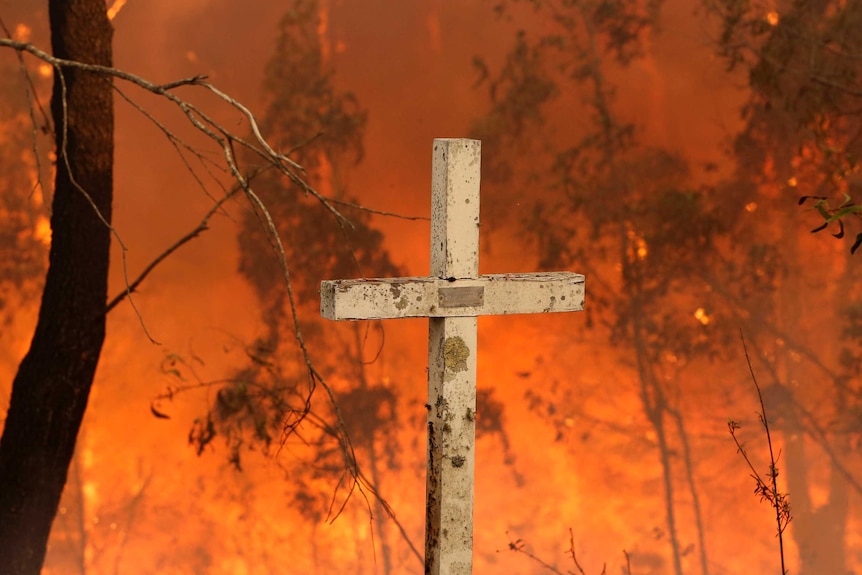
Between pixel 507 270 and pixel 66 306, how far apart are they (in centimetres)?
154

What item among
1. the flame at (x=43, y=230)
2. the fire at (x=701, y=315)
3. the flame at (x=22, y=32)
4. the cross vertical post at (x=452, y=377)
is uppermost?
the flame at (x=22, y=32)

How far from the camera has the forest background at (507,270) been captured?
3645 millimetres

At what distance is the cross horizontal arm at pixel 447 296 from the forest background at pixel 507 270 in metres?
1.63

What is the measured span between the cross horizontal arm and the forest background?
1628 millimetres

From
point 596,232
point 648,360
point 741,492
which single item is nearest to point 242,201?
point 596,232

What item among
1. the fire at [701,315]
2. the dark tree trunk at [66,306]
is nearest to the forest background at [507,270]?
the fire at [701,315]

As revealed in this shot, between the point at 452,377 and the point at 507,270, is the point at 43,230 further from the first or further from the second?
the point at 452,377

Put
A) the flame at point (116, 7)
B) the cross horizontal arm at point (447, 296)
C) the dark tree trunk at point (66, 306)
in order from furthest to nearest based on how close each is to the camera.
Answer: the flame at point (116, 7) → the dark tree trunk at point (66, 306) → the cross horizontal arm at point (447, 296)

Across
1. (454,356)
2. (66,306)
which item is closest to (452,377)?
(454,356)

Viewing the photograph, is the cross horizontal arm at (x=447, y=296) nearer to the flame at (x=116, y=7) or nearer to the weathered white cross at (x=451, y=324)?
the weathered white cross at (x=451, y=324)

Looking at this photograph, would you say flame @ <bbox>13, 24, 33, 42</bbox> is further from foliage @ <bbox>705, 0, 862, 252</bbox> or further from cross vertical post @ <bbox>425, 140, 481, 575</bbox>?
foliage @ <bbox>705, 0, 862, 252</bbox>

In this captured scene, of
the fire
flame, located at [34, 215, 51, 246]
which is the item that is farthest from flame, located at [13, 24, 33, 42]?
the fire

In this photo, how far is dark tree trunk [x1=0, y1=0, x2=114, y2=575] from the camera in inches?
124

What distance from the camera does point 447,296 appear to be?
2.03m
